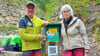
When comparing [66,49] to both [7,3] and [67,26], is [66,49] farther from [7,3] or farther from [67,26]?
[7,3]

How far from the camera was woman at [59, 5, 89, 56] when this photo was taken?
2.33 meters

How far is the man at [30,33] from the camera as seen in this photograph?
2.32m

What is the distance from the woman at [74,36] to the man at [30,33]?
Result: 50cm

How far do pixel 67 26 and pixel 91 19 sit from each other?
10135 millimetres

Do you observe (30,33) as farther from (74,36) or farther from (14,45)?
(74,36)

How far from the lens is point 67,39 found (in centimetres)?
238

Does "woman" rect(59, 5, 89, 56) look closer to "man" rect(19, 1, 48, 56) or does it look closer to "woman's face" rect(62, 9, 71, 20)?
"woman's face" rect(62, 9, 71, 20)

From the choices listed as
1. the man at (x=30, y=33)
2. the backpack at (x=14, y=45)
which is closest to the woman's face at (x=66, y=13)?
the man at (x=30, y=33)

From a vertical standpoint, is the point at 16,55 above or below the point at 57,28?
below

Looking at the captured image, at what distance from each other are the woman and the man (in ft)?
1.63

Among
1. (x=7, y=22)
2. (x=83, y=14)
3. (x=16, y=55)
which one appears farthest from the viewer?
(x=7, y=22)

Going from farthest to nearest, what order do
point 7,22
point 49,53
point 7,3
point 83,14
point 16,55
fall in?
point 7,3
point 7,22
point 83,14
point 49,53
point 16,55

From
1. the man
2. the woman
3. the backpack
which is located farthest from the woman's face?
the backpack

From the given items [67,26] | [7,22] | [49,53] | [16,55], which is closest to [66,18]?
[67,26]
